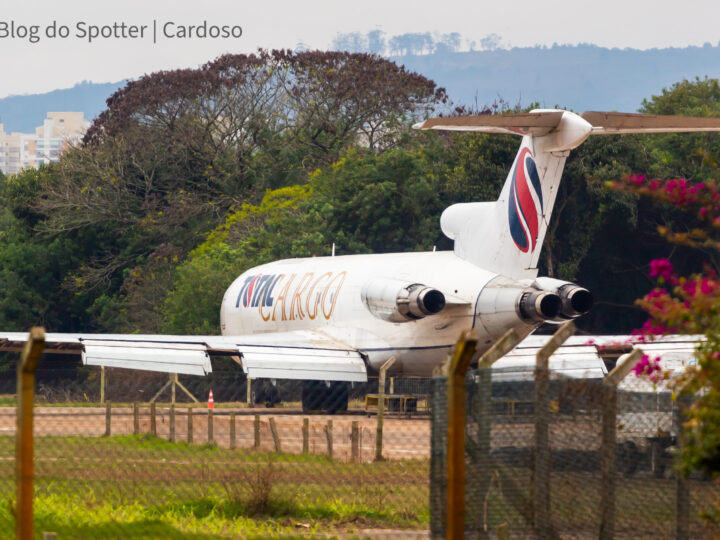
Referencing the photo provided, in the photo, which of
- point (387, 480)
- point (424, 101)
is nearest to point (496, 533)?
point (387, 480)

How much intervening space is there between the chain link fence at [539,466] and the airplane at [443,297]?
12491 mm

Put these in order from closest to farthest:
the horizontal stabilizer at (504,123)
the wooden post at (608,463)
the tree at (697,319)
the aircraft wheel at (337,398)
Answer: the tree at (697,319) → the wooden post at (608,463) → the horizontal stabilizer at (504,123) → the aircraft wheel at (337,398)

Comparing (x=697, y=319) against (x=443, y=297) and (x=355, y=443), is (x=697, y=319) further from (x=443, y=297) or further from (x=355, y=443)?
(x=443, y=297)

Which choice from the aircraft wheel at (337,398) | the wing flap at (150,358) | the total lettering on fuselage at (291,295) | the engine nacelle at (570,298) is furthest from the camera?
the total lettering on fuselage at (291,295)

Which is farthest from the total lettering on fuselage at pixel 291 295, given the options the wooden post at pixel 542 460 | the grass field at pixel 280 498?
the wooden post at pixel 542 460

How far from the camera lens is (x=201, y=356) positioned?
23984 mm

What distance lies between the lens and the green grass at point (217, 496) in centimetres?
1016

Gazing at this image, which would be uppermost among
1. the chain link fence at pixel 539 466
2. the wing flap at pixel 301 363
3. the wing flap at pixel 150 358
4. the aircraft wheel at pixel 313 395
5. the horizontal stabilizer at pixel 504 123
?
the horizontal stabilizer at pixel 504 123

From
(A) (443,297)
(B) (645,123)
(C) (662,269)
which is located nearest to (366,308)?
(A) (443,297)

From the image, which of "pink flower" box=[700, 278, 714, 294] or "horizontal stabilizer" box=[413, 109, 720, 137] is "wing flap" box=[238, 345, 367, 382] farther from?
"pink flower" box=[700, 278, 714, 294]

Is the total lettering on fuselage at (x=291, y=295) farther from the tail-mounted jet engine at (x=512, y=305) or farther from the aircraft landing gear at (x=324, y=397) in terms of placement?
the tail-mounted jet engine at (x=512, y=305)

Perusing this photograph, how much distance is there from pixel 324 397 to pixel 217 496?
55.5 ft

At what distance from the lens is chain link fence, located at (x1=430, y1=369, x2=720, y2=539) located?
7879mm

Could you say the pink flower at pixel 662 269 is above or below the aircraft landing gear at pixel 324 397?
above
